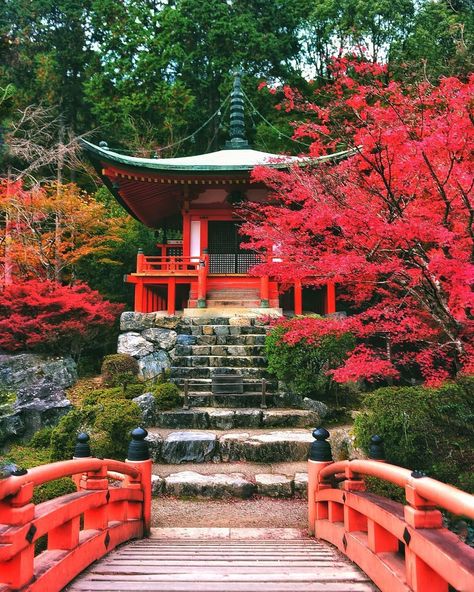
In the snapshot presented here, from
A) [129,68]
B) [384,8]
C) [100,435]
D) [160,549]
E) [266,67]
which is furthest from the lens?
[266,67]

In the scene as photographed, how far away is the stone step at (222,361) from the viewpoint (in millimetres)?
9102

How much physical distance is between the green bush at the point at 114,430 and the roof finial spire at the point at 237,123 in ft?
39.4

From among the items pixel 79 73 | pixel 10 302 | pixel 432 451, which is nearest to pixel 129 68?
pixel 79 73

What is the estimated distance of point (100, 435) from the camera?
6.27 metres

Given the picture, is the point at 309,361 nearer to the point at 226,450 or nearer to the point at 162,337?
the point at 226,450

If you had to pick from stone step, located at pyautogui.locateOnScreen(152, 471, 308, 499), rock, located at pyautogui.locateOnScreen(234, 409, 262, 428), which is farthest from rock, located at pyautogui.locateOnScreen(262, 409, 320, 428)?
stone step, located at pyautogui.locateOnScreen(152, 471, 308, 499)

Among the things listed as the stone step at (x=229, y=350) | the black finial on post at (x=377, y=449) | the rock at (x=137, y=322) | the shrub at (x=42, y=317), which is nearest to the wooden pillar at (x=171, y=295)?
the rock at (x=137, y=322)

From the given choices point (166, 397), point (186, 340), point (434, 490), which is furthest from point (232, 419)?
point (434, 490)

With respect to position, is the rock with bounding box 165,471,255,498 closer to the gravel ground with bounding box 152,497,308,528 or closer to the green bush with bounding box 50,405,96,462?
the gravel ground with bounding box 152,497,308,528

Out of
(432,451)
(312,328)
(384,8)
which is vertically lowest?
(432,451)

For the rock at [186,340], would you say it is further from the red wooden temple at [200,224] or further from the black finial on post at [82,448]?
the black finial on post at [82,448]

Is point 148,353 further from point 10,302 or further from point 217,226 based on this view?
point 217,226

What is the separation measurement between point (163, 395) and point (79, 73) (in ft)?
77.0

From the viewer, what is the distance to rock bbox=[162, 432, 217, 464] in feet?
21.2
